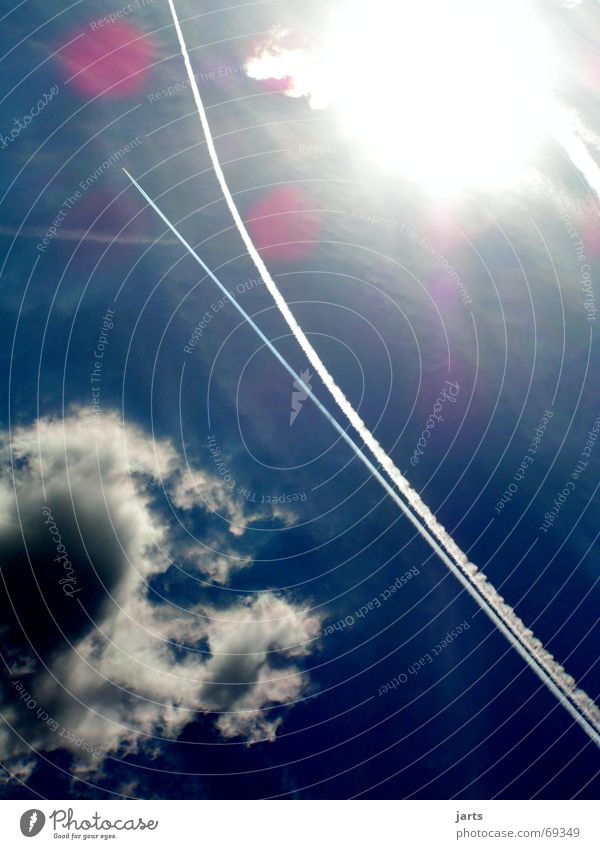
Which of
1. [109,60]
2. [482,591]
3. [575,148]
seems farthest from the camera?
[109,60]

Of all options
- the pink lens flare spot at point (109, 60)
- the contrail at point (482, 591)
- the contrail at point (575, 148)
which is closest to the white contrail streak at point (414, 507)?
the contrail at point (482, 591)

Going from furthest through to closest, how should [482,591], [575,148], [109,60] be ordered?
[109,60], [575,148], [482,591]

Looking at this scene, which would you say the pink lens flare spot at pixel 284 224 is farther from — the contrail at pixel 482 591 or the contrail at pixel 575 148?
the contrail at pixel 575 148

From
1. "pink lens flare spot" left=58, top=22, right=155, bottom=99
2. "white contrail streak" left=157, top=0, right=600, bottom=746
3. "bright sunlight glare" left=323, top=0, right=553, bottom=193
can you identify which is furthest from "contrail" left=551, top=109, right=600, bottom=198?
"pink lens flare spot" left=58, top=22, right=155, bottom=99

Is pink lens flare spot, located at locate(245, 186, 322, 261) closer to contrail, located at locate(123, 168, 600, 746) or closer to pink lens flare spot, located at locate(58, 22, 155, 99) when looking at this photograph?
contrail, located at locate(123, 168, 600, 746)

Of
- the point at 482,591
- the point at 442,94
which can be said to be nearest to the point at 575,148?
the point at 442,94

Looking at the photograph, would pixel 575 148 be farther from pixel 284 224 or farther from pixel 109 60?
pixel 109 60

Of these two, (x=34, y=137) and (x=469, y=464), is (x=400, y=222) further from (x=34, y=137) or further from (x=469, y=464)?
(x=34, y=137)
